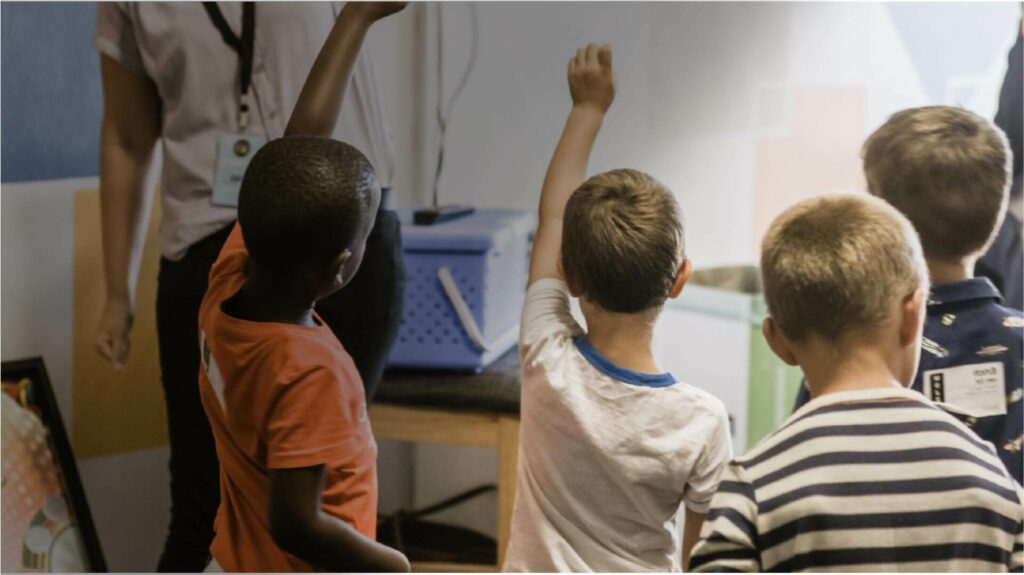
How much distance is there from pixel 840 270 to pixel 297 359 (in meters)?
0.58

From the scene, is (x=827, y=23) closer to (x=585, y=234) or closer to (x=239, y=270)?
(x=585, y=234)

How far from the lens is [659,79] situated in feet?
4.55

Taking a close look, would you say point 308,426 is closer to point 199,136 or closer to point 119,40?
point 199,136

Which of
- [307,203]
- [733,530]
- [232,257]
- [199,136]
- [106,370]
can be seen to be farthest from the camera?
[106,370]

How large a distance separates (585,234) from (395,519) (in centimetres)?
48

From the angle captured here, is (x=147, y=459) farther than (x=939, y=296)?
Yes

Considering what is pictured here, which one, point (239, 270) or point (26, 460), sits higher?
point (239, 270)

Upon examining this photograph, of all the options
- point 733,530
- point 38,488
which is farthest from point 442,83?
point 38,488

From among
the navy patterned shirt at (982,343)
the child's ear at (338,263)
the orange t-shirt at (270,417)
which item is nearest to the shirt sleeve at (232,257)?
the orange t-shirt at (270,417)

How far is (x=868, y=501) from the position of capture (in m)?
0.96

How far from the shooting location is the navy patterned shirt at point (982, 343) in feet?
3.89

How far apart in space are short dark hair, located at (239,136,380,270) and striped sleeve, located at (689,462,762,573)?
47cm

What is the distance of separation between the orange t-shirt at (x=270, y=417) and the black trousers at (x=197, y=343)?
0.18 ft

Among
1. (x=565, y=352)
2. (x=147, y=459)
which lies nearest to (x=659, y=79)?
(x=565, y=352)
